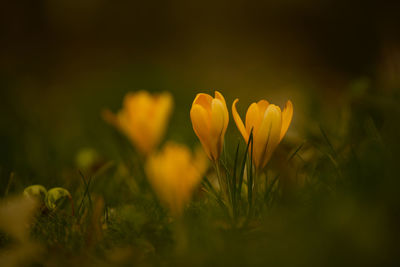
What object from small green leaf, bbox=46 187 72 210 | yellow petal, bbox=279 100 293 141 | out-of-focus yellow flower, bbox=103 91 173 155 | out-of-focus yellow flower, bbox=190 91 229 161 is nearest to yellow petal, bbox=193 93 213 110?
out-of-focus yellow flower, bbox=190 91 229 161

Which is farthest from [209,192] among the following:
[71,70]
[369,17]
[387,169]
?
[71,70]

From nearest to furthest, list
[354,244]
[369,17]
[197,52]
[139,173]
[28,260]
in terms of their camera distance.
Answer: [354,244], [28,260], [139,173], [369,17], [197,52]

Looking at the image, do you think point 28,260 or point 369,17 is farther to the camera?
point 369,17

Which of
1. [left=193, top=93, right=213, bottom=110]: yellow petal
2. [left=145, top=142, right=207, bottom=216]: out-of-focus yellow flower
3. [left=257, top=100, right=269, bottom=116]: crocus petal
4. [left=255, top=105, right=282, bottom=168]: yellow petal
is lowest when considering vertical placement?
[left=145, top=142, right=207, bottom=216]: out-of-focus yellow flower

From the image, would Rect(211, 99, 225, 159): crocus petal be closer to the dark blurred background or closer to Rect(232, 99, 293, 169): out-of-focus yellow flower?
Rect(232, 99, 293, 169): out-of-focus yellow flower

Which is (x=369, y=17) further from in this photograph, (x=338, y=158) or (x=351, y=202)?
(x=351, y=202)

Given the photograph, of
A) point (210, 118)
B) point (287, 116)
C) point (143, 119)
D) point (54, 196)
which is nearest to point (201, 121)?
point (210, 118)

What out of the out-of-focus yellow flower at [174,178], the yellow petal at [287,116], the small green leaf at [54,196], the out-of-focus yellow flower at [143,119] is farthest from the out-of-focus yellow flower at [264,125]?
the out-of-focus yellow flower at [143,119]
